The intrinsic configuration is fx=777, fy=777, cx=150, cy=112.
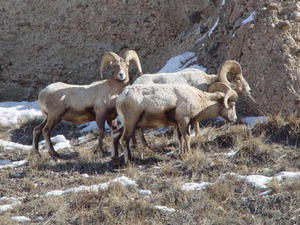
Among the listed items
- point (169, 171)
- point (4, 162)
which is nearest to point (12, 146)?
point (4, 162)

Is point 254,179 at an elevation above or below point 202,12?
below

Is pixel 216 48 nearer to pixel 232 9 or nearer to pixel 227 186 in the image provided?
pixel 232 9

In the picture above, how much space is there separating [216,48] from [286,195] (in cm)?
688

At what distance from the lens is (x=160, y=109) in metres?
13.8

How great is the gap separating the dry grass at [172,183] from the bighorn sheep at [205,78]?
1.00 meters

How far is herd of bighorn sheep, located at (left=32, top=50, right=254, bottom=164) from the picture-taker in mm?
13742

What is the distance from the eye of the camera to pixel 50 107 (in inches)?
604

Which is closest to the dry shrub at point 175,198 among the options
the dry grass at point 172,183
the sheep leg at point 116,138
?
the dry grass at point 172,183

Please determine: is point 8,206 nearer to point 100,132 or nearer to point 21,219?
point 21,219

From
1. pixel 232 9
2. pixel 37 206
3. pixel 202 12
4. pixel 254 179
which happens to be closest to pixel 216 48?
pixel 232 9

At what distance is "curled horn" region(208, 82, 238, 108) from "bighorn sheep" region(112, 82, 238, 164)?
39 mm

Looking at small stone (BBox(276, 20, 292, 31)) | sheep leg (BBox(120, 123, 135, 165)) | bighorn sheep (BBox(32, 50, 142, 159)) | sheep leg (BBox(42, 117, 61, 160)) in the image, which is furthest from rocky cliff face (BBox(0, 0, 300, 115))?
sheep leg (BBox(120, 123, 135, 165))

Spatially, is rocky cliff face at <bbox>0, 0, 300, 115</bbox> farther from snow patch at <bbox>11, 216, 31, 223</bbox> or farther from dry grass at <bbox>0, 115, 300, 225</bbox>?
snow patch at <bbox>11, 216, 31, 223</bbox>

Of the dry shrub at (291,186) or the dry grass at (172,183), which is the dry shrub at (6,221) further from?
the dry shrub at (291,186)
